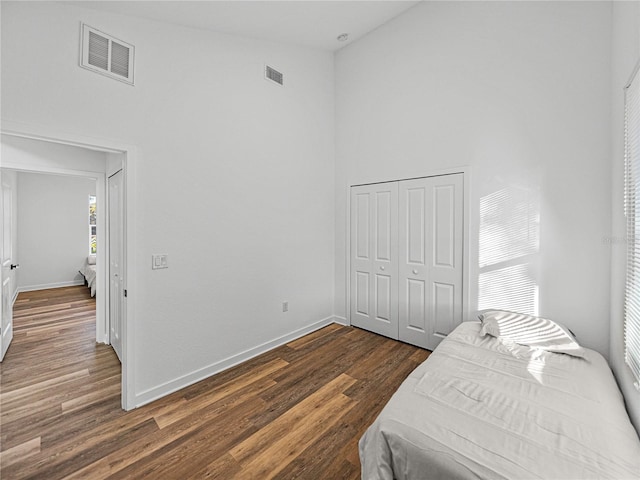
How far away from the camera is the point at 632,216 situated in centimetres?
151

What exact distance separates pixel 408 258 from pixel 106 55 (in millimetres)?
3311

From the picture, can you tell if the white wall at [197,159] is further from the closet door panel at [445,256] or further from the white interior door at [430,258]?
the closet door panel at [445,256]

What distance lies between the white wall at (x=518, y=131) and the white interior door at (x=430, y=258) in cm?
16

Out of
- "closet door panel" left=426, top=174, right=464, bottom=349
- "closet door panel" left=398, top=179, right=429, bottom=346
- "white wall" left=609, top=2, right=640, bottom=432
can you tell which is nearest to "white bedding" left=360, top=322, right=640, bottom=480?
"white wall" left=609, top=2, right=640, bottom=432

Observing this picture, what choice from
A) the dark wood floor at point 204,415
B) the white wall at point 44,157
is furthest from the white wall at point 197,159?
the white wall at point 44,157

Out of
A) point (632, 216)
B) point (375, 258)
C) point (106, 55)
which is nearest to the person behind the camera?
point (632, 216)

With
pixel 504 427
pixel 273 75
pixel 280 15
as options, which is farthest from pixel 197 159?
pixel 504 427

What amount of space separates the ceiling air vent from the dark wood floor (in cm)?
312

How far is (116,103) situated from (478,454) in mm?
3061

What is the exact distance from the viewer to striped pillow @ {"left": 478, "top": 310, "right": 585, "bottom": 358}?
202cm

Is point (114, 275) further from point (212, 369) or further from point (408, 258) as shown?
point (408, 258)

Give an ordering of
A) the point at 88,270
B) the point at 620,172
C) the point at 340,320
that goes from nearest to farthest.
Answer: the point at 620,172
the point at 340,320
the point at 88,270

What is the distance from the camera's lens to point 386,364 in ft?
9.31

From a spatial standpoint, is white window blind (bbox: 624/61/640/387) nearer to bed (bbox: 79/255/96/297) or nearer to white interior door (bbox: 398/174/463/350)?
white interior door (bbox: 398/174/463/350)
